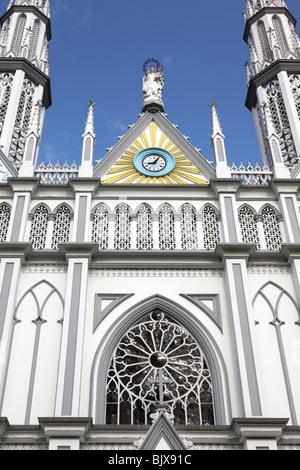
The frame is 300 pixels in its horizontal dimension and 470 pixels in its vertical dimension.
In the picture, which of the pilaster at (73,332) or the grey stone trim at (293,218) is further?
the grey stone trim at (293,218)

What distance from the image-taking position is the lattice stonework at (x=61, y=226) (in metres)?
14.3

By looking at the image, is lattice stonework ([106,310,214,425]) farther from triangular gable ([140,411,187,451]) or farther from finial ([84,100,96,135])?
finial ([84,100,96,135])

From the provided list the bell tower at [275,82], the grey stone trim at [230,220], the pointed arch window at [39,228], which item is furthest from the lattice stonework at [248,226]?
the pointed arch window at [39,228]

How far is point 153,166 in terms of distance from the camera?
16250mm

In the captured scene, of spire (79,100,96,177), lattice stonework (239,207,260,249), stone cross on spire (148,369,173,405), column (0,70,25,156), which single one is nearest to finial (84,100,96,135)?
spire (79,100,96,177)

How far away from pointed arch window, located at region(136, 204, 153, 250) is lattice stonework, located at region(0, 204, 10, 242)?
3276mm

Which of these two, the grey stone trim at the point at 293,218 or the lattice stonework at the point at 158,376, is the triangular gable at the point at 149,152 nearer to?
the grey stone trim at the point at 293,218

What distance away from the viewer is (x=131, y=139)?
665 inches

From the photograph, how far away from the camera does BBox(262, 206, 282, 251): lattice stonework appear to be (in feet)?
47.0

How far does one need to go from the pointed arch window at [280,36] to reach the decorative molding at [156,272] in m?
9.87

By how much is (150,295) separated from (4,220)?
169 inches

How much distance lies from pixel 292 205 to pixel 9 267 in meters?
7.20

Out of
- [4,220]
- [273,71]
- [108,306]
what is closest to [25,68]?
[4,220]
